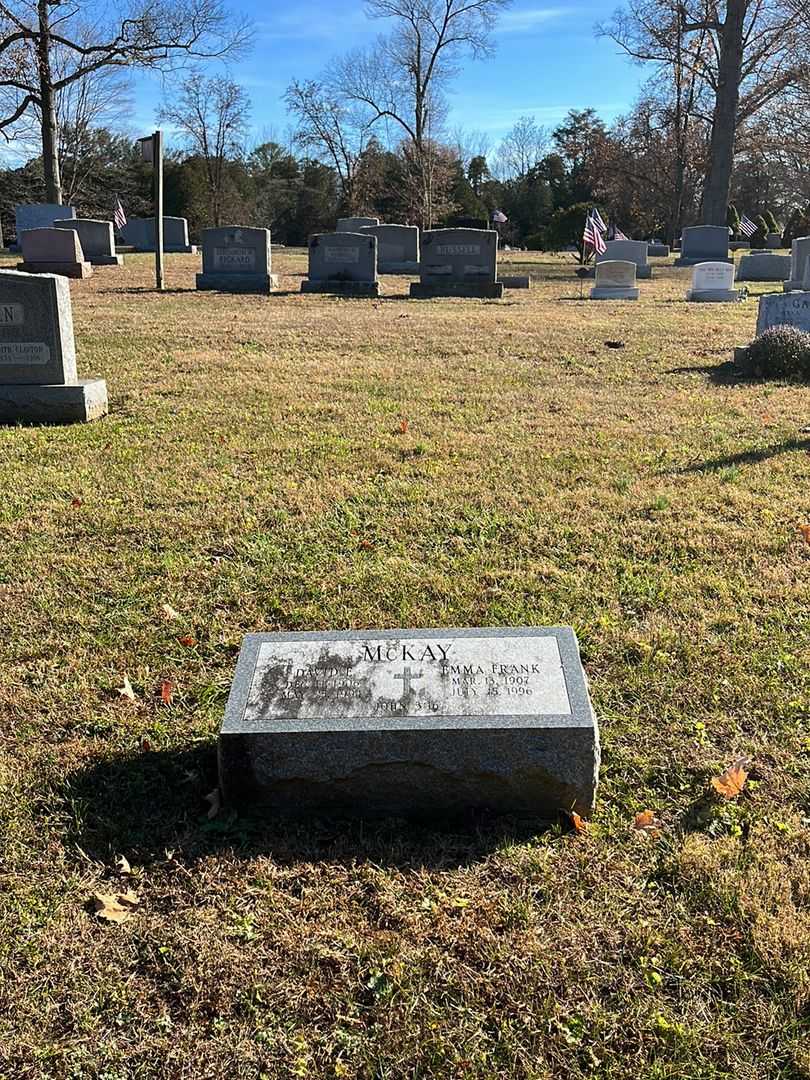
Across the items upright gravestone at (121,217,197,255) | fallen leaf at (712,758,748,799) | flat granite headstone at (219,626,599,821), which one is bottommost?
fallen leaf at (712,758,748,799)

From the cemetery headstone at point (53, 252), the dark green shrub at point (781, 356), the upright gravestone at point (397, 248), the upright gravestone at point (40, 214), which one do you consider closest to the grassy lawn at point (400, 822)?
the dark green shrub at point (781, 356)

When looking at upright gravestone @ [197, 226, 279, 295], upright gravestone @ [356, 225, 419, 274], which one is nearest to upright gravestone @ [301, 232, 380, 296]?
upright gravestone @ [197, 226, 279, 295]

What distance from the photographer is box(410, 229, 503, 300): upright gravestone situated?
19422 millimetres

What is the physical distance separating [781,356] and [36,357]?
7.44 metres

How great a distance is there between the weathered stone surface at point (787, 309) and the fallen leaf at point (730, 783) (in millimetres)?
9155

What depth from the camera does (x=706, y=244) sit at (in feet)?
92.4

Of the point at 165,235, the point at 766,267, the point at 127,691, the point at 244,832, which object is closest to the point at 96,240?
the point at 165,235

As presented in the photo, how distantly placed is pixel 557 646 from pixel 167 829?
1.38 metres

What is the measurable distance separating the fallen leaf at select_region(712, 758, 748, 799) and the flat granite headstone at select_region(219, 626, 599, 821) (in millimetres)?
448

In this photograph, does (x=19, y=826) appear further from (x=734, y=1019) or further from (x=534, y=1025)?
(x=734, y=1019)

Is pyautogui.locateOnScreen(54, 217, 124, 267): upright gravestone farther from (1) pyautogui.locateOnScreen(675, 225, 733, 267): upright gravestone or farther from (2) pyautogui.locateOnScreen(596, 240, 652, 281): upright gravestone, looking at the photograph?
(1) pyautogui.locateOnScreen(675, 225, 733, 267): upright gravestone

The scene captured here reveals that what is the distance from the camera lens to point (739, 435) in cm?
723

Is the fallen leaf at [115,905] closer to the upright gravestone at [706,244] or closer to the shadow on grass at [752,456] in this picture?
the shadow on grass at [752,456]

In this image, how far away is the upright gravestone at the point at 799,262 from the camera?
62.7ft
